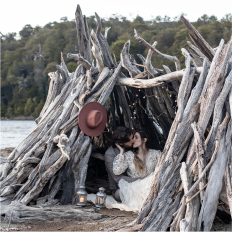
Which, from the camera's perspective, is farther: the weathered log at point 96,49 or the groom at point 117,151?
the weathered log at point 96,49

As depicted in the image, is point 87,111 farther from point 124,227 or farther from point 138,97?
point 124,227

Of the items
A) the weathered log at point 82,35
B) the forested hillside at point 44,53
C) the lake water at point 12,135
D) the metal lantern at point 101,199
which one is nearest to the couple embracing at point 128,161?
A: the metal lantern at point 101,199

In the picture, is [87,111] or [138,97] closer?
[87,111]

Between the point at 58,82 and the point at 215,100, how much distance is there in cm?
302

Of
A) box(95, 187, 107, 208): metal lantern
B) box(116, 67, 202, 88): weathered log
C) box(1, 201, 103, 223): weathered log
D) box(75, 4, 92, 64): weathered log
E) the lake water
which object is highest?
box(75, 4, 92, 64): weathered log

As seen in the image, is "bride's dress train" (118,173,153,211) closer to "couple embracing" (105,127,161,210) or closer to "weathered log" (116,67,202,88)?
"couple embracing" (105,127,161,210)

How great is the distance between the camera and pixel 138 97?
5121mm

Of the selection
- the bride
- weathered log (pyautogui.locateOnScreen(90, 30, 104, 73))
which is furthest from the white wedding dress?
weathered log (pyautogui.locateOnScreen(90, 30, 104, 73))

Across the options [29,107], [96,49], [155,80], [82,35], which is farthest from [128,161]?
[29,107]

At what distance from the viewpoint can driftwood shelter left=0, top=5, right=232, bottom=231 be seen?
2.79 m

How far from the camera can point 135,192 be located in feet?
13.0

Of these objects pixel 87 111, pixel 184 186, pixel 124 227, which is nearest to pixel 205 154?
pixel 184 186

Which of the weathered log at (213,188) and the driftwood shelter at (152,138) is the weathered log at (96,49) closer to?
the driftwood shelter at (152,138)

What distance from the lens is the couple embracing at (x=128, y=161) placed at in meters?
4.22
